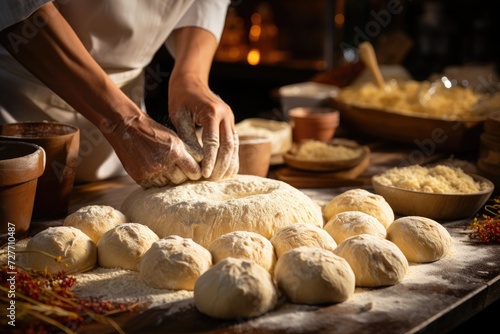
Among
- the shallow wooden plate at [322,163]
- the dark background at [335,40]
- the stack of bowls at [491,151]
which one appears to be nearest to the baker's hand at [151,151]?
the shallow wooden plate at [322,163]

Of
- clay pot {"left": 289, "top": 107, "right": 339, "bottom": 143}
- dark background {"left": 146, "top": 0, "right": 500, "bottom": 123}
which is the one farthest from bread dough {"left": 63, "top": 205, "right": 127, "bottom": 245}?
dark background {"left": 146, "top": 0, "right": 500, "bottom": 123}

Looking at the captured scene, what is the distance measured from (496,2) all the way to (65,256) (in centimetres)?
440

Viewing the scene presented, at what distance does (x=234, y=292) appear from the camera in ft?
4.48

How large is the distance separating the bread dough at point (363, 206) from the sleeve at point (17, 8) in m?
1.11

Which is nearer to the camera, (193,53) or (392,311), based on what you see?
(392,311)

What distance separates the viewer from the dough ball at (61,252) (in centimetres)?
160

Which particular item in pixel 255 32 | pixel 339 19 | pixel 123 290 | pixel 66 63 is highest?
pixel 339 19

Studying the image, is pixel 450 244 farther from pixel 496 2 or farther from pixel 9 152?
pixel 496 2

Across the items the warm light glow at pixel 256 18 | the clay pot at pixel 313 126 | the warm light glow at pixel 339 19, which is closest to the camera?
the clay pot at pixel 313 126

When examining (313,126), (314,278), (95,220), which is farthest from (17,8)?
(313,126)

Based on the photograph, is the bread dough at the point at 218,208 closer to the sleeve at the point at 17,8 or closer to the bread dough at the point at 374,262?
the bread dough at the point at 374,262

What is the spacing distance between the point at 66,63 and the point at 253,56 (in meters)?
4.10

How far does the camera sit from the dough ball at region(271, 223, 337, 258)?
1.63 m

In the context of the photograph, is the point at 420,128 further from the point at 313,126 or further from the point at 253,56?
the point at 253,56
